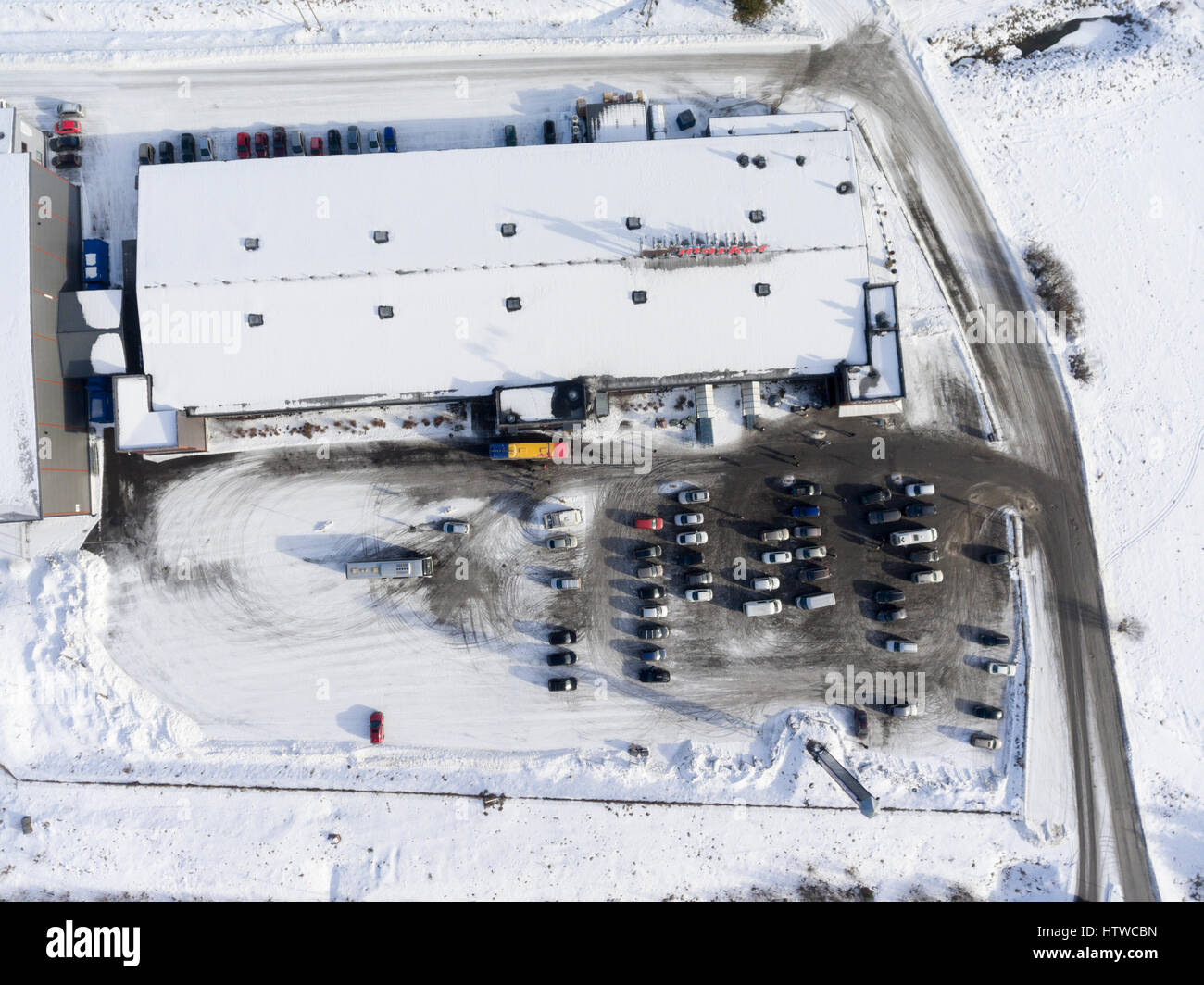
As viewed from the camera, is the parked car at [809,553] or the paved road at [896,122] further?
the paved road at [896,122]

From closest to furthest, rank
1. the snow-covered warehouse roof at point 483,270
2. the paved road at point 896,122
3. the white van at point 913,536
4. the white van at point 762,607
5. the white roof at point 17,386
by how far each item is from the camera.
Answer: the white roof at point 17,386 → the snow-covered warehouse roof at point 483,270 → the white van at point 913,536 → the white van at point 762,607 → the paved road at point 896,122

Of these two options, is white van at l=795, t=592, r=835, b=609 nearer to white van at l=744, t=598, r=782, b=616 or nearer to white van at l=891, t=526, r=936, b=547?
white van at l=744, t=598, r=782, b=616

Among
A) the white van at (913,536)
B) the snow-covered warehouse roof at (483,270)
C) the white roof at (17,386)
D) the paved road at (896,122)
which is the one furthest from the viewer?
the paved road at (896,122)

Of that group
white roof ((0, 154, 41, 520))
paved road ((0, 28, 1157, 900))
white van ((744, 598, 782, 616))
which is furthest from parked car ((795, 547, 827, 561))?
white roof ((0, 154, 41, 520))

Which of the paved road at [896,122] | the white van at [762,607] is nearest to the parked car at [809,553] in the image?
the white van at [762,607]

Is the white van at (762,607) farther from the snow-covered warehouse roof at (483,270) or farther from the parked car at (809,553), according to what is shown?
the snow-covered warehouse roof at (483,270)

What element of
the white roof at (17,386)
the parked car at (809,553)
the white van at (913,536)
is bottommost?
the parked car at (809,553)
